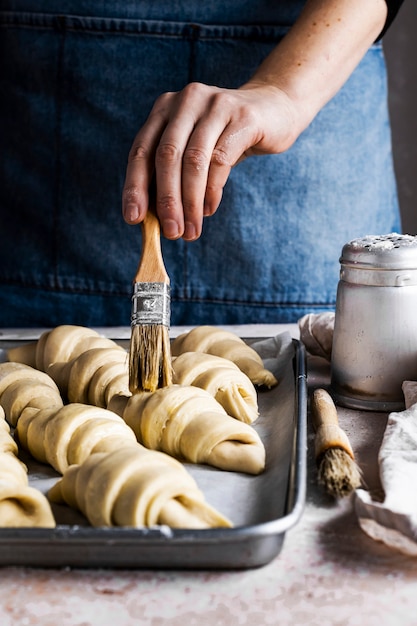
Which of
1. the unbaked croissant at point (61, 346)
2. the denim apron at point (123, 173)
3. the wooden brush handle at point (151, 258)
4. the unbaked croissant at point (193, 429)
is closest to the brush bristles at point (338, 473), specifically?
the unbaked croissant at point (193, 429)

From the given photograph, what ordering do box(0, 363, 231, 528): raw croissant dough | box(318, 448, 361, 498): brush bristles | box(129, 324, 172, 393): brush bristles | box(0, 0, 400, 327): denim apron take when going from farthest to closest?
box(0, 0, 400, 327): denim apron
box(129, 324, 172, 393): brush bristles
box(318, 448, 361, 498): brush bristles
box(0, 363, 231, 528): raw croissant dough

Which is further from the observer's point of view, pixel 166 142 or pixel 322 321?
pixel 322 321

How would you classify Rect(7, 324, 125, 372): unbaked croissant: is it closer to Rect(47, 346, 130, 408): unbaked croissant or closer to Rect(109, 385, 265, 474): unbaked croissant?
Rect(47, 346, 130, 408): unbaked croissant

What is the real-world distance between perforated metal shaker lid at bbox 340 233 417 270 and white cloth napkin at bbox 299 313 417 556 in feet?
0.55

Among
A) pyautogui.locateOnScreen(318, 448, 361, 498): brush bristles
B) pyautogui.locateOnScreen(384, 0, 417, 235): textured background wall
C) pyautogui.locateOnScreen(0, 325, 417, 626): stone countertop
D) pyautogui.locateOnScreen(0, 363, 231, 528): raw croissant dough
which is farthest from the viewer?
pyautogui.locateOnScreen(384, 0, 417, 235): textured background wall

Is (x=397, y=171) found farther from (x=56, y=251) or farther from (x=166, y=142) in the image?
(x=166, y=142)

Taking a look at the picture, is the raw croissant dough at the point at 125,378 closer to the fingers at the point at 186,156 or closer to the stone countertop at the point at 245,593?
the fingers at the point at 186,156

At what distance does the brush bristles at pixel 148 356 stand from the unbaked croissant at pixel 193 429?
31 mm

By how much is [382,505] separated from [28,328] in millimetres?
1202

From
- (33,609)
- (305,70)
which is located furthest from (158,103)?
(33,609)

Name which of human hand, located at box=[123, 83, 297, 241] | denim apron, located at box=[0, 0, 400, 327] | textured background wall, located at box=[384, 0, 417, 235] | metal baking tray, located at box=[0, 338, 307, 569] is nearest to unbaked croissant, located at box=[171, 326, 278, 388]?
human hand, located at box=[123, 83, 297, 241]

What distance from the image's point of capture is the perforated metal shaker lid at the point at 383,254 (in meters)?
1.10

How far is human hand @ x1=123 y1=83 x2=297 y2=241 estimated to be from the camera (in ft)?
3.73

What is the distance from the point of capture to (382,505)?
0.76m
